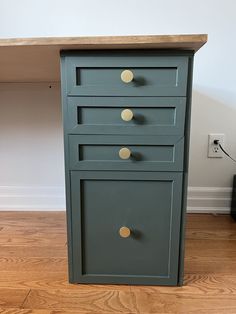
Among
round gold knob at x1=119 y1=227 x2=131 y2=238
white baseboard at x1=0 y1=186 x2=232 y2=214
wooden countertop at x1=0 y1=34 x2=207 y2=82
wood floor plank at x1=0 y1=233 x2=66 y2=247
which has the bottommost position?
wood floor plank at x1=0 y1=233 x2=66 y2=247

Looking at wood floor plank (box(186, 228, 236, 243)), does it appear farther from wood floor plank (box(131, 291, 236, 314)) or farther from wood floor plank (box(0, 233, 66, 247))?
wood floor plank (box(0, 233, 66, 247))

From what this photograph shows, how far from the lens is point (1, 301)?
0.79 meters

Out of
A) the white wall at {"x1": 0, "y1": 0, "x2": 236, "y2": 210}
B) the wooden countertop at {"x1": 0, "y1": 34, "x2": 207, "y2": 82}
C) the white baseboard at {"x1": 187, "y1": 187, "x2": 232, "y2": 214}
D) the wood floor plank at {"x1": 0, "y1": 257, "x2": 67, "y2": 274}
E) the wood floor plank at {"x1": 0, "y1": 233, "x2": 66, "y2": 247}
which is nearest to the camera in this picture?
the wooden countertop at {"x1": 0, "y1": 34, "x2": 207, "y2": 82}

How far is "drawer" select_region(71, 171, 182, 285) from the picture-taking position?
0.80 meters

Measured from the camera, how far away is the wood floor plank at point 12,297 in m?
0.78

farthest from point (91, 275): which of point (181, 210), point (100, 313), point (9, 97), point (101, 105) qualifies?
point (9, 97)

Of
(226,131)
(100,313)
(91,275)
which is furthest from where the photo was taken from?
(226,131)

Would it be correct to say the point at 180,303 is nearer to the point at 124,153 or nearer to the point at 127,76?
the point at 124,153

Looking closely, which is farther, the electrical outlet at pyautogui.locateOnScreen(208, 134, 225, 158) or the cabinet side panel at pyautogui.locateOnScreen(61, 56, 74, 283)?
the electrical outlet at pyautogui.locateOnScreen(208, 134, 225, 158)

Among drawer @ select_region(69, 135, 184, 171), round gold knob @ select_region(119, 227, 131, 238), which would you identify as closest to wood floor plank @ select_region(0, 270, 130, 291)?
round gold knob @ select_region(119, 227, 131, 238)

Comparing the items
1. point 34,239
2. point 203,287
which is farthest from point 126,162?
point 34,239

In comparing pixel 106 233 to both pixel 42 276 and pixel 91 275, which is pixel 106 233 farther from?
pixel 42 276

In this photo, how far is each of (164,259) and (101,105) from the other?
0.52m

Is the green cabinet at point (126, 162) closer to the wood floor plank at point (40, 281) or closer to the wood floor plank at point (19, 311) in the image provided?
A: the wood floor plank at point (40, 281)
